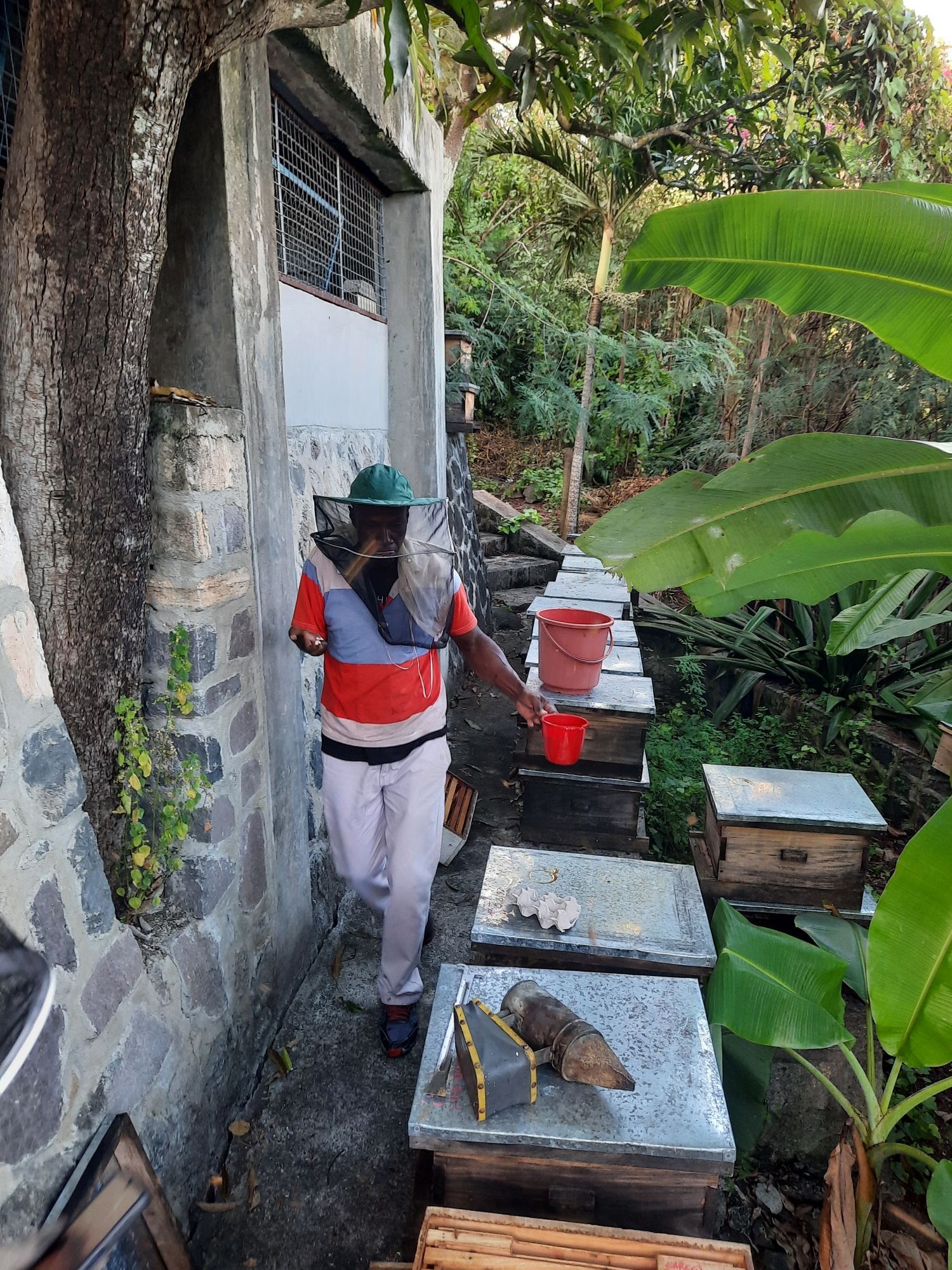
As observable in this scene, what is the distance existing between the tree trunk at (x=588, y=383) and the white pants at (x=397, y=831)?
245 inches

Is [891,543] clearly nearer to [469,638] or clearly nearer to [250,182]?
[469,638]

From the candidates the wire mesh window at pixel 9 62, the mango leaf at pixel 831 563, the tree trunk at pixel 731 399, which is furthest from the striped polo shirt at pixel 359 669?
the tree trunk at pixel 731 399

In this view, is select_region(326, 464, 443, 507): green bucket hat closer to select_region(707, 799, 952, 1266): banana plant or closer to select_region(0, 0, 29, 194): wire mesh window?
select_region(0, 0, 29, 194): wire mesh window

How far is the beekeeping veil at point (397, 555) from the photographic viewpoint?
8.27 ft

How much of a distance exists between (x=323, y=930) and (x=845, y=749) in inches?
122

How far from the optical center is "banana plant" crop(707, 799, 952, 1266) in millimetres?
1748

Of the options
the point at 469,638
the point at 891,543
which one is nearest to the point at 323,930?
the point at 469,638

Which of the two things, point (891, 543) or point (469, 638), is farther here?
point (469, 638)

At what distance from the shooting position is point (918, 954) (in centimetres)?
177

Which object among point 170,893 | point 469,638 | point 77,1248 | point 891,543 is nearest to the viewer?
point 77,1248

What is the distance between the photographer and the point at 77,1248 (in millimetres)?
1482

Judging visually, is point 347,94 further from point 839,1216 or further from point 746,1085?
point 839,1216

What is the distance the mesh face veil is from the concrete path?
1.48 meters

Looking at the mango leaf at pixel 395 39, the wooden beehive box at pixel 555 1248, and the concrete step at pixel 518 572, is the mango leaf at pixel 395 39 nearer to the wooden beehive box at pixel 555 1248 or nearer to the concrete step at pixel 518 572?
the wooden beehive box at pixel 555 1248
